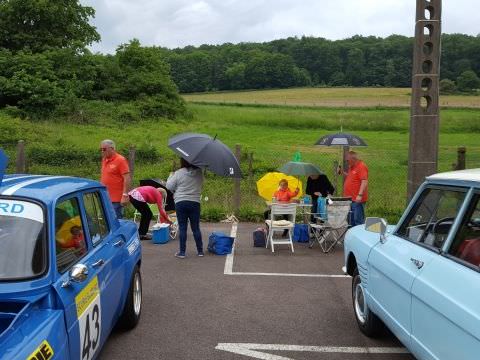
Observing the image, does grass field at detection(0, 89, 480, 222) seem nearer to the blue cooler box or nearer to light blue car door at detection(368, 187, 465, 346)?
the blue cooler box

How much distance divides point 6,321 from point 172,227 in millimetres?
6710

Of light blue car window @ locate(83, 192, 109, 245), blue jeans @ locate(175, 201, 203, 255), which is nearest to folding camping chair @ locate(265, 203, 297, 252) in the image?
blue jeans @ locate(175, 201, 203, 255)

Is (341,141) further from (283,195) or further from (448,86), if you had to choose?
(448,86)

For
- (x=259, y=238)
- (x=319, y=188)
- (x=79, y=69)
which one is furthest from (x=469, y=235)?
(x=79, y=69)

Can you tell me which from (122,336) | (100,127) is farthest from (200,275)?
(100,127)

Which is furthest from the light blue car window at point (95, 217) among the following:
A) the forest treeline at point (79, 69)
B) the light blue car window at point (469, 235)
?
the forest treeline at point (79, 69)

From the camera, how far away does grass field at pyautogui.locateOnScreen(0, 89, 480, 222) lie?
14421 mm

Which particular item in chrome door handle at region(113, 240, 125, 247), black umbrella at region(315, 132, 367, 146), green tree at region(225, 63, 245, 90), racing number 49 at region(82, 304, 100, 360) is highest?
green tree at region(225, 63, 245, 90)

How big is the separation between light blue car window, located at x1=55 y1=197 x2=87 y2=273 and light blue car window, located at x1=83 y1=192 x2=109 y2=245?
0.67ft

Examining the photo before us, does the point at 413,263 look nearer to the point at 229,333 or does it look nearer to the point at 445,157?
the point at 229,333

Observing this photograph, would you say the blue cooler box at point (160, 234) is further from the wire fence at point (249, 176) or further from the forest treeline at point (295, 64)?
the forest treeline at point (295, 64)

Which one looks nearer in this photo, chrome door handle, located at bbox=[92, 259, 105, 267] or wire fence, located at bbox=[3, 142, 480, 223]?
chrome door handle, located at bbox=[92, 259, 105, 267]

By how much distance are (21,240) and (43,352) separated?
2.93 ft

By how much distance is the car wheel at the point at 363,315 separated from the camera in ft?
15.7
